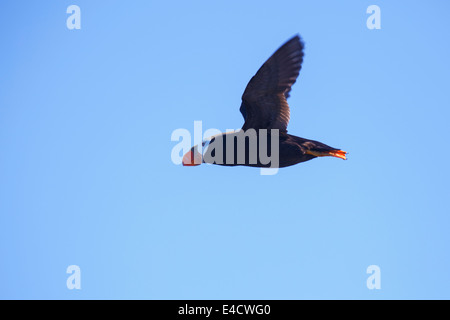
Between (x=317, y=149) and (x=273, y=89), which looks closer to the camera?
(x=317, y=149)

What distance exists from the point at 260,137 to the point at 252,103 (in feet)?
1.75

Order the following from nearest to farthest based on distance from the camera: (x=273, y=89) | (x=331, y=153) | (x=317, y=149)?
(x=317, y=149), (x=331, y=153), (x=273, y=89)

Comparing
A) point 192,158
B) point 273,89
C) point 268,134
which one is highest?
point 273,89

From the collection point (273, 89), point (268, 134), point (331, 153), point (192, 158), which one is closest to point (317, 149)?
point (331, 153)

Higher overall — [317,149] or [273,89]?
[273,89]

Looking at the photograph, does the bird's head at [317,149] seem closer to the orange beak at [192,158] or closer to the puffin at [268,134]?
the puffin at [268,134]

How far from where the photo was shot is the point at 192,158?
9.35 m

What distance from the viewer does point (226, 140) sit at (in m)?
9.14

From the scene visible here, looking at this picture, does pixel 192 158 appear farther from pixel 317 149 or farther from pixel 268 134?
pixel 317 149

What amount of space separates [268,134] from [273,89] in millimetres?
674

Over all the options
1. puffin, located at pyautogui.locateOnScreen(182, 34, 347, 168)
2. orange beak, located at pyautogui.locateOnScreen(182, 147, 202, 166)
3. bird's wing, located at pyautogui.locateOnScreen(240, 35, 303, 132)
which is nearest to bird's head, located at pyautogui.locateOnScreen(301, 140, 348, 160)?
puffin, located at pyautogui.locateOnScreen(182, 34, 347, 168)
